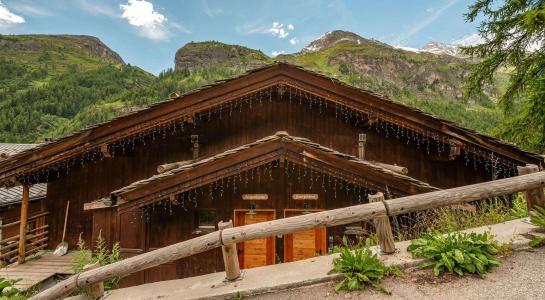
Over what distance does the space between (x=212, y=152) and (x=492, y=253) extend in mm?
8268

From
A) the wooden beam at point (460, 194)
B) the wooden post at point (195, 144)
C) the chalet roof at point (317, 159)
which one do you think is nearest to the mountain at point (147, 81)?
the wooden post at point (195, 144)

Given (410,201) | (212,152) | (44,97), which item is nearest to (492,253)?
(410,201)

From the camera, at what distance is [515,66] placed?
11664 millimetres

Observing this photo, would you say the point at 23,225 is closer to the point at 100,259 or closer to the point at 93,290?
the point at 100,259

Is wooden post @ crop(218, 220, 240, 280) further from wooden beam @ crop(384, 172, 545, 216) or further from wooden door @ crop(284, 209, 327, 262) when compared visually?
wooden door @ crop(284, 209, 327, 262)

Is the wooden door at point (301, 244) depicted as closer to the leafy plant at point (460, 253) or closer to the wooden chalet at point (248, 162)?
the wooden chalet at point (248, 162)

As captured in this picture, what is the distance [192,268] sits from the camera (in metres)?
8.63

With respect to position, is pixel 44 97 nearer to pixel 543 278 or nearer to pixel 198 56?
pixel 198 56

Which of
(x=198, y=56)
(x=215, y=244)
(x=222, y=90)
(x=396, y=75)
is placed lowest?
(x=215, y=244)

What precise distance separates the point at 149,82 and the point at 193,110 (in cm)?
13116

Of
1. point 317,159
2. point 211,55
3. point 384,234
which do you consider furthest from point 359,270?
point 211,55

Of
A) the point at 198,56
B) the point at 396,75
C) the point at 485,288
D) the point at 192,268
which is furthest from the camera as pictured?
the point at 198,56

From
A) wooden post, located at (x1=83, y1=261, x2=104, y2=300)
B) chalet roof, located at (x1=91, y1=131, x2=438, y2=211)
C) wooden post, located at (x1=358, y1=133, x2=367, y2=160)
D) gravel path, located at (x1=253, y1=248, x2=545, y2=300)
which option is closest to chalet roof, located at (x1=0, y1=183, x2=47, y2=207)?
chalet roof, located at (x1=91, y1=131, x2=438, y2=211)

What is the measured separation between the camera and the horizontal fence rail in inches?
190
